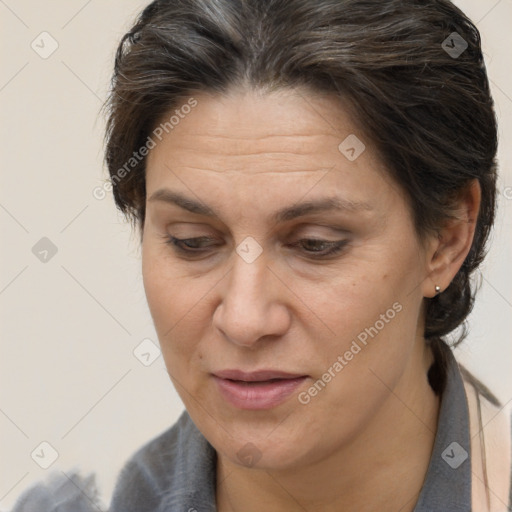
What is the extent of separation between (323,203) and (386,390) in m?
0.45

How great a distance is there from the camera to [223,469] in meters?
2.43

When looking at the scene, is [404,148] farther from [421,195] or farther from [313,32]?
[313,32]

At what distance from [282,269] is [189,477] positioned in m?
0.76

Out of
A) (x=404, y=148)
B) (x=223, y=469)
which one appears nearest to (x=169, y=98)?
(x=404, y=148)

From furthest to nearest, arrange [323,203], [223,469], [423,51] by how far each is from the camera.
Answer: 1. [223,469]
2. [423,51]
3. [323,203]

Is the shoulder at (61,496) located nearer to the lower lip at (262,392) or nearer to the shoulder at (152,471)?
the shoulder at (152,471)

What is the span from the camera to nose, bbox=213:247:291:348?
1.85 metres

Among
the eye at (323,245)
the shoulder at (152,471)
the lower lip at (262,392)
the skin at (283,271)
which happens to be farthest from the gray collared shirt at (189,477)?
the eye at (323,245)

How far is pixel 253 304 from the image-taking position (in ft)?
6.08

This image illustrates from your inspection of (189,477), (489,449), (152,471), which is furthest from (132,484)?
(489,449)

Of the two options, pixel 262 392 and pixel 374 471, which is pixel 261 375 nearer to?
pixel 262 392

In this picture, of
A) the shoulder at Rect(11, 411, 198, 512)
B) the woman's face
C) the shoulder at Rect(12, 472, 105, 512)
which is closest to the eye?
the woman's face

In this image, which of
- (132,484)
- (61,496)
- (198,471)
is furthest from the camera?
(61,496)

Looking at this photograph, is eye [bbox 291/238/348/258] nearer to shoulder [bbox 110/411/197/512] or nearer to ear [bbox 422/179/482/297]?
ear [bbox 422/179/482/297]
